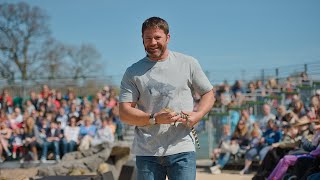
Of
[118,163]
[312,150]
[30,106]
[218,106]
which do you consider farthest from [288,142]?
[30,106]

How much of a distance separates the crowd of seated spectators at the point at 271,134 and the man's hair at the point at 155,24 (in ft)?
11.3

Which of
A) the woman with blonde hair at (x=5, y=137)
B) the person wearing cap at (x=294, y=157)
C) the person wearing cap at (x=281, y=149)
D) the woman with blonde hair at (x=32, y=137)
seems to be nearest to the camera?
the person wearing cap at (x=294, y=157)

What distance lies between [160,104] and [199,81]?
0.29 metres

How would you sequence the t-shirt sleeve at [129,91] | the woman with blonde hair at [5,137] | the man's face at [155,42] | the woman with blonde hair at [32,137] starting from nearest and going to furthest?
the man's face at [155,42], the t-shirt sleeve at [129,91], the woman with blonde hair at [32,137], the woman with blonde hair at [5,137]

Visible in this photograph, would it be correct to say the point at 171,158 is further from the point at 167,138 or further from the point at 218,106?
the point at 218,106

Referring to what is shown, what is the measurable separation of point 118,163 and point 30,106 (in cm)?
466

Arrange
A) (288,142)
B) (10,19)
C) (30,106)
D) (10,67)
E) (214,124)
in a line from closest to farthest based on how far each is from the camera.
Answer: (288,142)
(214,124)
(30,106)
(10,67)
(10,19)

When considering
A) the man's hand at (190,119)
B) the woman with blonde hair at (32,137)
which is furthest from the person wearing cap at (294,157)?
the woman with blonde hair at (32,137)

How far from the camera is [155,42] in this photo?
2.76 m

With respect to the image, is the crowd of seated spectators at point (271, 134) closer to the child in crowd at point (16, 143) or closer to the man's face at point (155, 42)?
the man's face at point (155, 42)

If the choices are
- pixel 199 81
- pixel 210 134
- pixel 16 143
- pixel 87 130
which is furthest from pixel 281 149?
pixel 16 143

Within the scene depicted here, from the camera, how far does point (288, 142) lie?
834cm

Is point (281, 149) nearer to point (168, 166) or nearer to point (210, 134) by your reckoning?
point (210, 134)

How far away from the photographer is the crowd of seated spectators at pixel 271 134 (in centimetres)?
666
